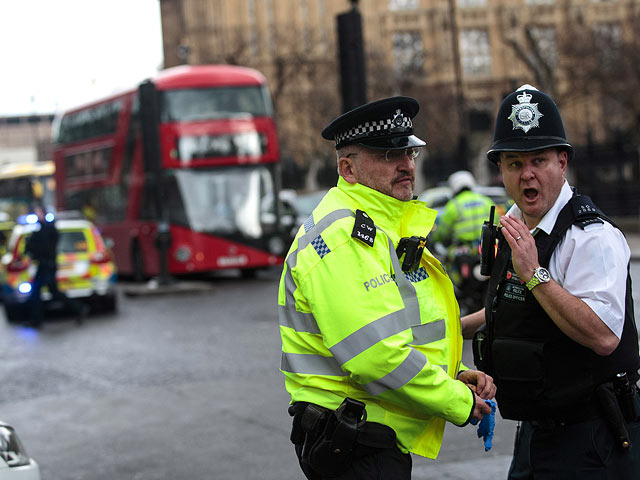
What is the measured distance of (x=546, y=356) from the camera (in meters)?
2.95

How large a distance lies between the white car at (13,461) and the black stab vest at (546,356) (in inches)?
98.1

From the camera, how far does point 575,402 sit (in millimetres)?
2914

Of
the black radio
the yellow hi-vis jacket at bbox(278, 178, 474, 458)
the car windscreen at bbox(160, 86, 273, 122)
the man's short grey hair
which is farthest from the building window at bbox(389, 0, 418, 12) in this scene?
the yellow hi-vis jacket at bbox(278, 178, 474, 458)

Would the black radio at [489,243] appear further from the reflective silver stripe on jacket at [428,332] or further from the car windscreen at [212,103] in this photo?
the car windscreen at [212,103]

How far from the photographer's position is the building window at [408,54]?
170 ft

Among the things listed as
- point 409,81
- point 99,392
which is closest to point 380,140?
point 99,392

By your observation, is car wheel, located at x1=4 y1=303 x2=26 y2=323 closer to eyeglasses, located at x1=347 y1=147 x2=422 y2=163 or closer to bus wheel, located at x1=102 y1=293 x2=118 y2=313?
bus wheel, located at x1=102 y1=293 x2=118 y2=313

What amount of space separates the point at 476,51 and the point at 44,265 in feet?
187

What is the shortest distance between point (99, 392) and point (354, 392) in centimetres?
675

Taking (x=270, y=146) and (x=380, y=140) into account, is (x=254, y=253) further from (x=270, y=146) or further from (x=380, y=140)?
(x=380, y=140)

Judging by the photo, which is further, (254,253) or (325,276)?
(254,253)

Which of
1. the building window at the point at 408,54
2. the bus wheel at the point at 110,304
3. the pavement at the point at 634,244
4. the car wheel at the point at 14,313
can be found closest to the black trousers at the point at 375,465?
the pavement at the point at 634,244

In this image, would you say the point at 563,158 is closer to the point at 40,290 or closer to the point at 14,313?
the point at 40,290

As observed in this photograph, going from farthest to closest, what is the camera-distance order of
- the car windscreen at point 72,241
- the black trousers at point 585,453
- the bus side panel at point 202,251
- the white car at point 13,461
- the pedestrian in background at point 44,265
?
the bus side panel at point 202,251 < the car windscreen at point 72,241 < the pedestrian in background at point 44,265 < the white car at point 13,461 < the black trousers at point 585,453
